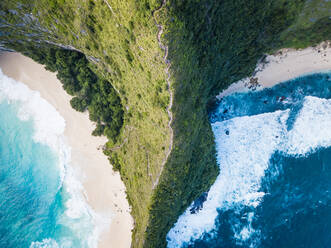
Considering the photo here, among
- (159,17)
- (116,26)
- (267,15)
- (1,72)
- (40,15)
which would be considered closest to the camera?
(159,17)

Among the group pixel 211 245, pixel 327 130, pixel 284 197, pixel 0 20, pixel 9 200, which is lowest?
pixel 9 200

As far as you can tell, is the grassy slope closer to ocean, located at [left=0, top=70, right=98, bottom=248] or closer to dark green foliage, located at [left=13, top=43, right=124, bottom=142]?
dark green foliage, located at [left=13, top=43, right=124, bottom=142]

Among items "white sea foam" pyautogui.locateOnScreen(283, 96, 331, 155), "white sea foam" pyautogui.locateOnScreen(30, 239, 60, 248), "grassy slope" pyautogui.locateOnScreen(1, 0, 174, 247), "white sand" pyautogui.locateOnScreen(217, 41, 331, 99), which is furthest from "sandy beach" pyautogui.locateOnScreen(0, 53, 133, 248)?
"white sea foam" pyautogui.locateOnScreen(283, 96, 331, 155)

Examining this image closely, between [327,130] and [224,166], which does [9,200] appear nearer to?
[224,166]

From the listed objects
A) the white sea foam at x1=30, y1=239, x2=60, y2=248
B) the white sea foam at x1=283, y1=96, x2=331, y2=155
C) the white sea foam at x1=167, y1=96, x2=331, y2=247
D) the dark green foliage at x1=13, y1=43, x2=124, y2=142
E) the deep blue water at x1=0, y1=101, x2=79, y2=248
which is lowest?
the white sea foam at x1=30, y1=239, x2=60, y2=248

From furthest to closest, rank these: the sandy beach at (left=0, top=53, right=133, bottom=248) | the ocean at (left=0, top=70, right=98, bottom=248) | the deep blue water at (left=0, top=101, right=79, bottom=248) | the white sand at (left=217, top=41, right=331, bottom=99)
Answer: the deep blue water at (left=0, top=101, right=79, bottom=248)
the ocean at (left=0, top=70, right=98, bottom=248)
the white sand at (left=217, top=41, right=331, bottom=99)
the sandy beach at (left=0, top=53, right=133, bottom=248)

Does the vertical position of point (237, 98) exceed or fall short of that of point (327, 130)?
it falls short

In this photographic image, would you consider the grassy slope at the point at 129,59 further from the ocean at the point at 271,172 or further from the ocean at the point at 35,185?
the ocean at the point at 271,172

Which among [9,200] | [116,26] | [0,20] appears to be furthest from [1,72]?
[116,26]
